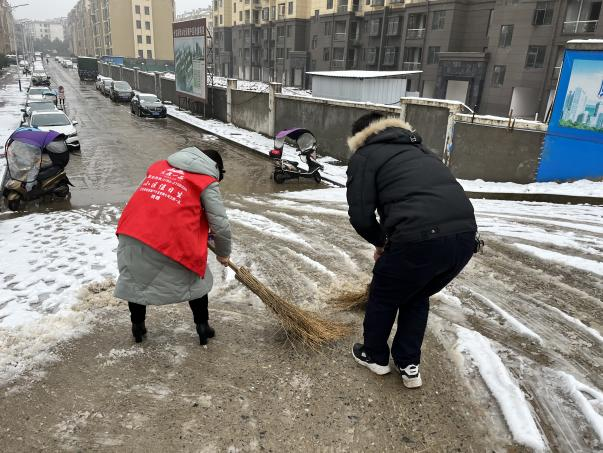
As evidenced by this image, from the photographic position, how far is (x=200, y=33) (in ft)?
69.4

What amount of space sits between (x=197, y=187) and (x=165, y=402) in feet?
4.94

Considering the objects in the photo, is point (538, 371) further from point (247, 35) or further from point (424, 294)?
point (247, 35)

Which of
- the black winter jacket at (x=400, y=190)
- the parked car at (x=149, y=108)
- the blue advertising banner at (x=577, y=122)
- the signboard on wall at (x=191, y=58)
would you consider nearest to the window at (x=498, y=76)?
the signboard on wall at (x=191, y=58)

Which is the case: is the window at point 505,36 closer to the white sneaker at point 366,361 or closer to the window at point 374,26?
the window at point 374,26

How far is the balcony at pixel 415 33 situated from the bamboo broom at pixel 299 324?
142 feet

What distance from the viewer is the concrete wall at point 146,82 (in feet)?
113

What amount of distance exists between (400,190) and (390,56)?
47.1 m

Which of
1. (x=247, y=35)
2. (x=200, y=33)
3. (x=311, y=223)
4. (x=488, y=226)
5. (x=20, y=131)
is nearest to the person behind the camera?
(x=488, y=226)

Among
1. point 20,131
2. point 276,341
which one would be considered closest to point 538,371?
point 276,341

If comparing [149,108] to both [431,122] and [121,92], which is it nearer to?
[121,92]

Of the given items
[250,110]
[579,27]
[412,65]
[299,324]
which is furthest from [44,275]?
[412,65]

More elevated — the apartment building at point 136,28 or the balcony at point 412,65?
the apartment building at point 136,28

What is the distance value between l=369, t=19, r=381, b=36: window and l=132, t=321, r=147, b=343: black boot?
48.8 m

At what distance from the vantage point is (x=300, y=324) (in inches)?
137
